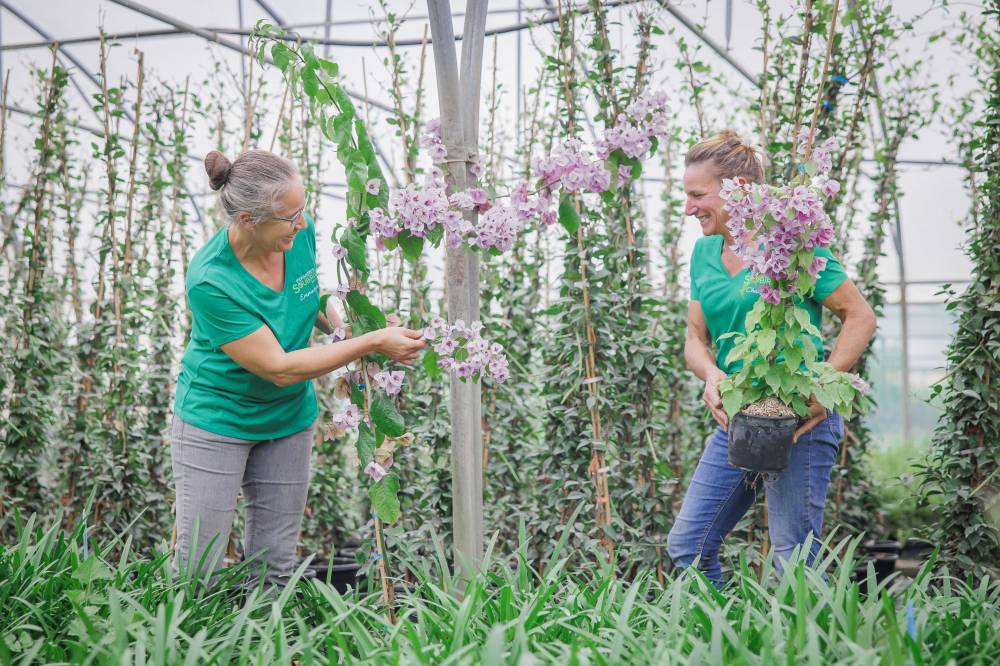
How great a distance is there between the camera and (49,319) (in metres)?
3.56

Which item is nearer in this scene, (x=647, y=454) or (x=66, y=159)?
(x=647, y=454)

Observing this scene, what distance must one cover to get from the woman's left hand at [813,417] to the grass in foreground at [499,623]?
0.33m

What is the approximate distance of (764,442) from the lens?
1842mm

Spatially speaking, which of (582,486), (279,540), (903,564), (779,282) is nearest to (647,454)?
(582,486)

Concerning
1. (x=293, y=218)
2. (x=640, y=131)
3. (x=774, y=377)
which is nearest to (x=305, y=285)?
(x=293, y=218)

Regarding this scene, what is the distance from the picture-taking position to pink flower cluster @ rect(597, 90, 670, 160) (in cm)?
209

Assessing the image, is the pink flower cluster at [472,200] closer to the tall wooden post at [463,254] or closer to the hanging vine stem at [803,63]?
the tall wooden post at [463,254]

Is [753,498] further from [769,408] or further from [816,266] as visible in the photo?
[816,266]

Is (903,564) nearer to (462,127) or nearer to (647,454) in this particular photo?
(647,454)

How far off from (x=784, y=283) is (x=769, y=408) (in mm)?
295

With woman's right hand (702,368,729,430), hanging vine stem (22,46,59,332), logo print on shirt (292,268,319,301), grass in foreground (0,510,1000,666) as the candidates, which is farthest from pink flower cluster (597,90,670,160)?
hanging vine stem (22,46,59,332)

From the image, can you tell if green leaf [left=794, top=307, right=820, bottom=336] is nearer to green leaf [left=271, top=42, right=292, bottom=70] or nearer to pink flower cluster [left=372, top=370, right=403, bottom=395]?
pink flower cluster [left=372, top=370, right=403, bottom=395]

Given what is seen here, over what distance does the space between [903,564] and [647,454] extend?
7.56 feet

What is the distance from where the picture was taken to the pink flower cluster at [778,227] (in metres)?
1.78
